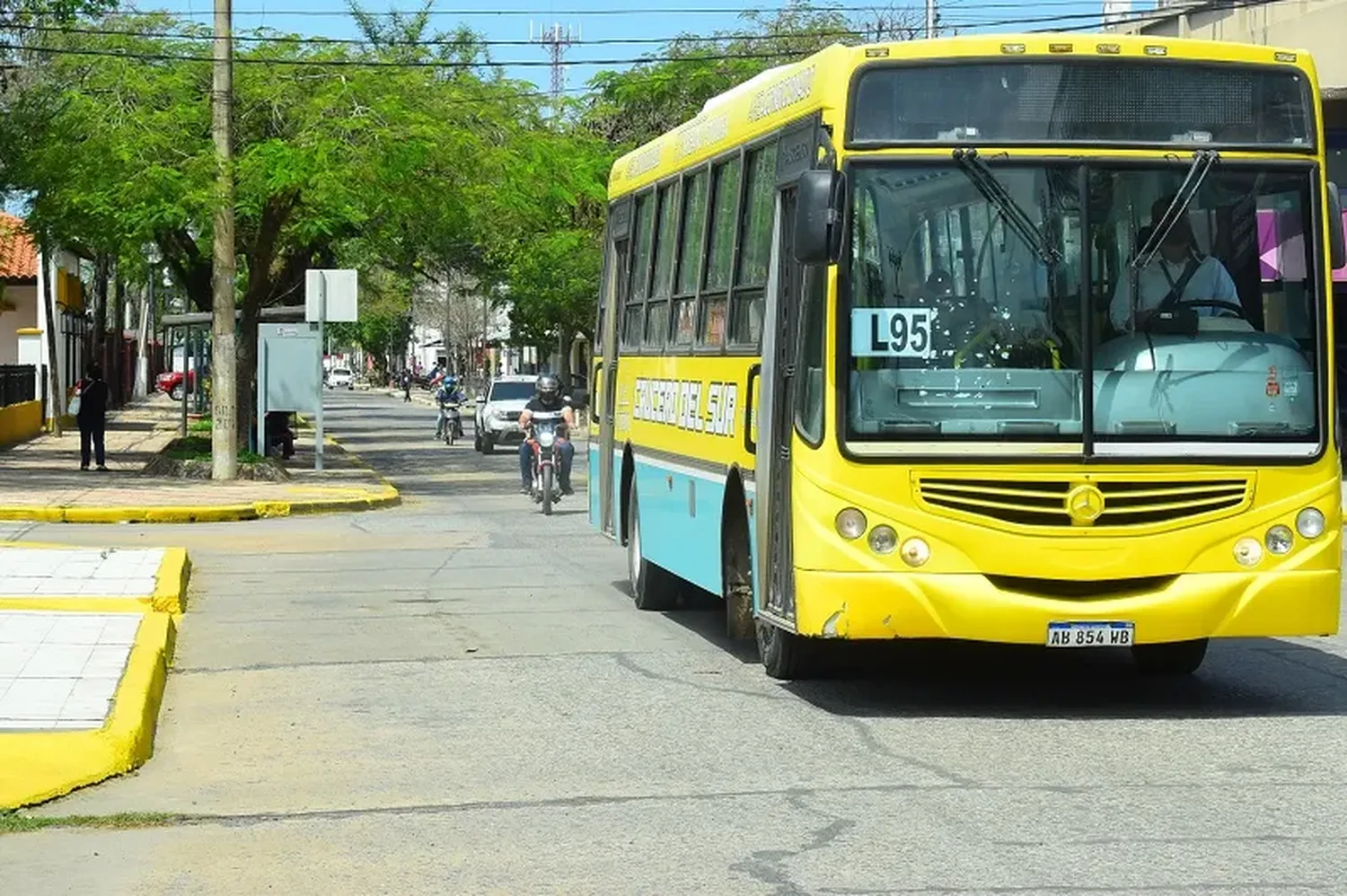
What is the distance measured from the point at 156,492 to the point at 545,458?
5.67 metres

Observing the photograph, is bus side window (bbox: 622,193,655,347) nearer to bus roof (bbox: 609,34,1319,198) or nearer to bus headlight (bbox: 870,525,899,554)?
bus roof (bbox: 609,34,1319,198)

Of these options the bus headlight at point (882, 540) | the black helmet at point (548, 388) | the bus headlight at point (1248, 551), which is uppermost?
the black helmet at point (548, 388)

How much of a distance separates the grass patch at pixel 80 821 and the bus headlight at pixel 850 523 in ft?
11.6

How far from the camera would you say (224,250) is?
105ft

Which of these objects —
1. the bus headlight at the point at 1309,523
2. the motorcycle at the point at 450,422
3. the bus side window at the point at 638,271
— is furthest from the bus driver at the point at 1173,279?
the motorcycle at the point at 450,422

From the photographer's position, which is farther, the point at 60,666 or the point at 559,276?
the point at 559,276

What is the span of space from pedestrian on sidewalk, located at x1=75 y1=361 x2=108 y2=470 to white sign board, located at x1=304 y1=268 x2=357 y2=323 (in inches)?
150

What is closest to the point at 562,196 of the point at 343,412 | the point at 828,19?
the point at 828,19

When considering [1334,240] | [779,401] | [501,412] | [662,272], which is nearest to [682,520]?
[662,272]

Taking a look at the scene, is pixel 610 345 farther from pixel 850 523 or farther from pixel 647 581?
pixel 850 523

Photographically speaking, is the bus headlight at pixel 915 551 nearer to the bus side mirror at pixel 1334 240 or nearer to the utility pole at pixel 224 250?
the bus side mirror at pixel 1334 240

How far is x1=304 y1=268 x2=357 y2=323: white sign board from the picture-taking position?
34.0 m

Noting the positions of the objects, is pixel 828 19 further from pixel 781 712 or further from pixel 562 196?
pixel 781 712

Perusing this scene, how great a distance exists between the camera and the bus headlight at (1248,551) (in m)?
11.0
